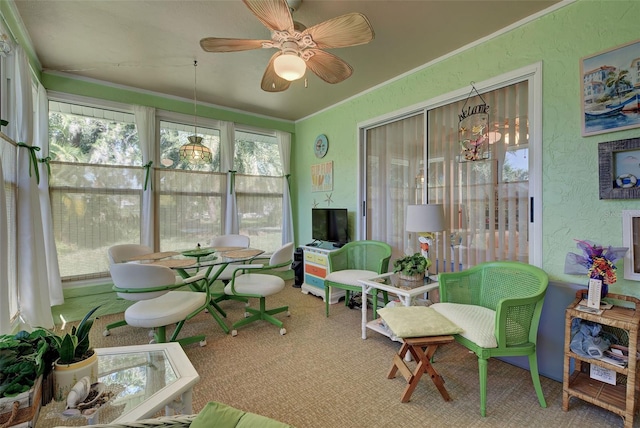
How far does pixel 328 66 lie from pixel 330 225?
92.8 inches

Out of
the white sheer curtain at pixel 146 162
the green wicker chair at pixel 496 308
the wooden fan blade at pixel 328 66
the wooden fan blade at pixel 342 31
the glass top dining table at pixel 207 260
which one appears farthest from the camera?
the white sheer curtain at pixel 146 162

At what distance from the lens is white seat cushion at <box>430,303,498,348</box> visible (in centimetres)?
175

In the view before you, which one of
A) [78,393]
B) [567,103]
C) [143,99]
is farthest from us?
[143,99]

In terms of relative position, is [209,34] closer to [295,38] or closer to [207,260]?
[295,38]

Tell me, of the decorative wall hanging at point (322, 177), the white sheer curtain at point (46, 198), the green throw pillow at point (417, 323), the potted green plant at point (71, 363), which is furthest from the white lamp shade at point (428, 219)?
the white sheer curtain at point (46, 198)

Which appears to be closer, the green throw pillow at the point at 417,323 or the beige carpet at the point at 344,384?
the beige carpet at the point at 344,384

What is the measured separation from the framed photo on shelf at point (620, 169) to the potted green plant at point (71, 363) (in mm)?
3034

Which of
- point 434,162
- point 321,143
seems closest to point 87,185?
point 321,143

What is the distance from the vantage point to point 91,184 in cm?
338

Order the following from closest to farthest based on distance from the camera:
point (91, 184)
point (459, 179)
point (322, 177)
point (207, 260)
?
1. point (459, 179)
2. point (207, 260)
3. point (91, 184)
4. point (322, 177)

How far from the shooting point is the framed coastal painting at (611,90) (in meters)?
1.80

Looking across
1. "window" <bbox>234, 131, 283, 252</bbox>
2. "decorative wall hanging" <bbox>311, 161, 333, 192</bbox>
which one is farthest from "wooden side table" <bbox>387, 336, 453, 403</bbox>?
"window" <bbox>234, 131, 283, 252</bbox>

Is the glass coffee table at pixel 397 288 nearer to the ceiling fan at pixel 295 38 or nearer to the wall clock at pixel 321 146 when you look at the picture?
the ceiling fan at pixel 295 38

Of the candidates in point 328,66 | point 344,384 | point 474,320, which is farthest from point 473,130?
point 344,384
